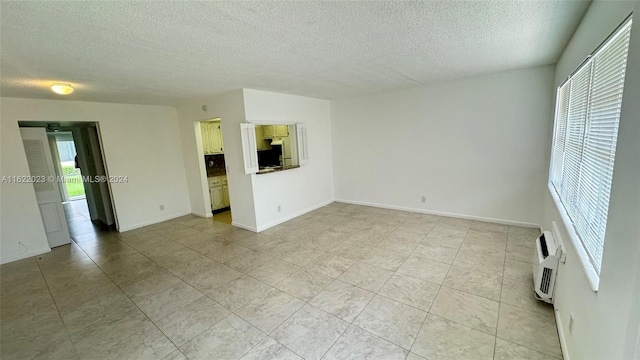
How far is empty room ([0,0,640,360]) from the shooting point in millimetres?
1629

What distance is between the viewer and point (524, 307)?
223cm

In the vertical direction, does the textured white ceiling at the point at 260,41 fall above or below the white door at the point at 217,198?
above

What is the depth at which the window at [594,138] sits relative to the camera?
1276mm

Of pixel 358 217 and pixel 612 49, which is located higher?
pixel 612 49

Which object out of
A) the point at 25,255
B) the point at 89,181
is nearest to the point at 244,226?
the point at 25,255

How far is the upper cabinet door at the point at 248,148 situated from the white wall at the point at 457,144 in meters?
Result: 2.27

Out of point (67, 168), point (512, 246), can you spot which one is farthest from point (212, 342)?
point (67, 168)

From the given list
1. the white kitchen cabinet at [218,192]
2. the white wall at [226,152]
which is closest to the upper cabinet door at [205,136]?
the white wall at [226,152]

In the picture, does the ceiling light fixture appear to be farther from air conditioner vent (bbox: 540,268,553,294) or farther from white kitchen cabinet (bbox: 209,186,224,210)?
air conditioner vent (bbox: 540,268,553,294)

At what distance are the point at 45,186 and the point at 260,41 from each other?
15.3ft

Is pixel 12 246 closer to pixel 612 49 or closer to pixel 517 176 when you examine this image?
pixel 612 49

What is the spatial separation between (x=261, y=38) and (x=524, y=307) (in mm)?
3224

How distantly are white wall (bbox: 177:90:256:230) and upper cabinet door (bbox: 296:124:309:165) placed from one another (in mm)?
1170

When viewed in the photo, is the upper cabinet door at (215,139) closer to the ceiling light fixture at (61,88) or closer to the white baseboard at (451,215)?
the ceiling light fixture at (61,88)
